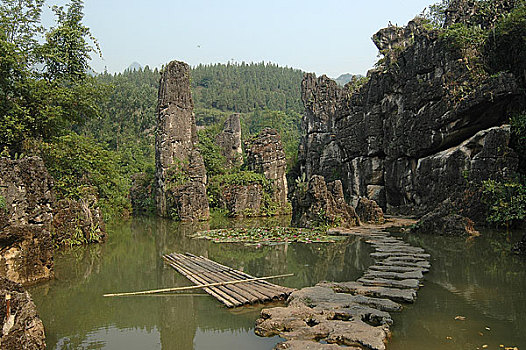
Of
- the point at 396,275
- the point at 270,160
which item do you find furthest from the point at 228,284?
the point at 270,160

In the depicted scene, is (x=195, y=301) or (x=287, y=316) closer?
(x=287, y=316)

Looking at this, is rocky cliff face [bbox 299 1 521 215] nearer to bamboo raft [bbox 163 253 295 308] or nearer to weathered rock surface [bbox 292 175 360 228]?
weathered rock surface [bbox 292 175 360 228]

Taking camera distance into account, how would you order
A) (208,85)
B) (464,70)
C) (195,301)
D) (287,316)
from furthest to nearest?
(208,85) < (464,70) < (195,301) < (287,316)

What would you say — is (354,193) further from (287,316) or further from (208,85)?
(208,85)

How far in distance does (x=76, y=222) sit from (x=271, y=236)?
6.00 metres

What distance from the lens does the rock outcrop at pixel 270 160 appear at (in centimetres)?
2700

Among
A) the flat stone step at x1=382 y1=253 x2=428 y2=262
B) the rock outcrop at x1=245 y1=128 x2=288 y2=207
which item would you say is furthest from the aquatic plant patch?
the rock outcrop at x1=245 y1=128 x2=288 y2=207

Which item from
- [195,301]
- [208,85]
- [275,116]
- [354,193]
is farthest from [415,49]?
[208,85]

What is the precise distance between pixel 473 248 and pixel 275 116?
42029 millimetres

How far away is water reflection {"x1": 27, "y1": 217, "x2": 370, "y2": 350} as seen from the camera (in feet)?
15.9

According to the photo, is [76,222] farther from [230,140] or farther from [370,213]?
[230,140]

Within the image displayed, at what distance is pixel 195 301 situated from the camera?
6305mm

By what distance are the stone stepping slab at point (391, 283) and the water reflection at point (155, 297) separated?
76cm

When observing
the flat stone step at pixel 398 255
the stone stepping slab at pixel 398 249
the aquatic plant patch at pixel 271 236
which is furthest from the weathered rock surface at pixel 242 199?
the flat stone step at pixel 398 255
